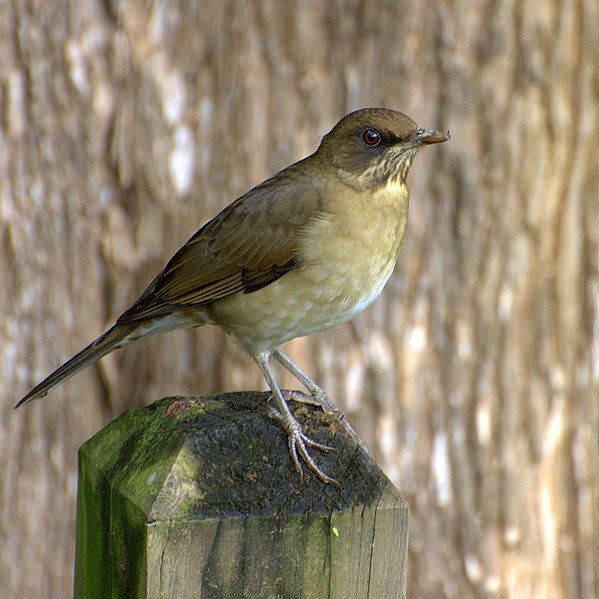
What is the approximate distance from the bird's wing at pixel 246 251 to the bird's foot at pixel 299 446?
3.88 feet

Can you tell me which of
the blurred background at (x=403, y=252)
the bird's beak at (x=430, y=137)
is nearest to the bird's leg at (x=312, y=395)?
the bird's beak at (x=430, y=137)

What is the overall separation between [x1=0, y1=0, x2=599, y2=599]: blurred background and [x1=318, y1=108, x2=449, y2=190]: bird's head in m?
1.16

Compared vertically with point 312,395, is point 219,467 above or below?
below

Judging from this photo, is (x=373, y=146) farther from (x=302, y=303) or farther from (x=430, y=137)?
(x=302, y=303)

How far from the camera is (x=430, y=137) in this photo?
3.25 metres

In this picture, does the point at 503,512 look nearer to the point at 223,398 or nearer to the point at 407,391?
the point at 407,391

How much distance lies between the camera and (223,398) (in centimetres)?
229

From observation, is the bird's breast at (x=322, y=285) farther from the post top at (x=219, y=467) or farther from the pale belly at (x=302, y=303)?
the post top at (x=219, y=467)

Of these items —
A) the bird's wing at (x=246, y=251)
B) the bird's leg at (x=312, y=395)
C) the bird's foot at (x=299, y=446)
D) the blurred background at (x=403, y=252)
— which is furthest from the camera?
the blurred background at (x=403, y=252)

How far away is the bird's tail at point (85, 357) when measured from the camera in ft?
10.2

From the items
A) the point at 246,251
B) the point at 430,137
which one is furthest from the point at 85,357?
the point at 430,137

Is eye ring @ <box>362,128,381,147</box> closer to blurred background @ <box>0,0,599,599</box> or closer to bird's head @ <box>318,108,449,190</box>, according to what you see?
bird's head @ <box>318,108,449,190</box>

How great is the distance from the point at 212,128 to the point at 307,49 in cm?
60

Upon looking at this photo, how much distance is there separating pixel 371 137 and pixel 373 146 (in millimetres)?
35
